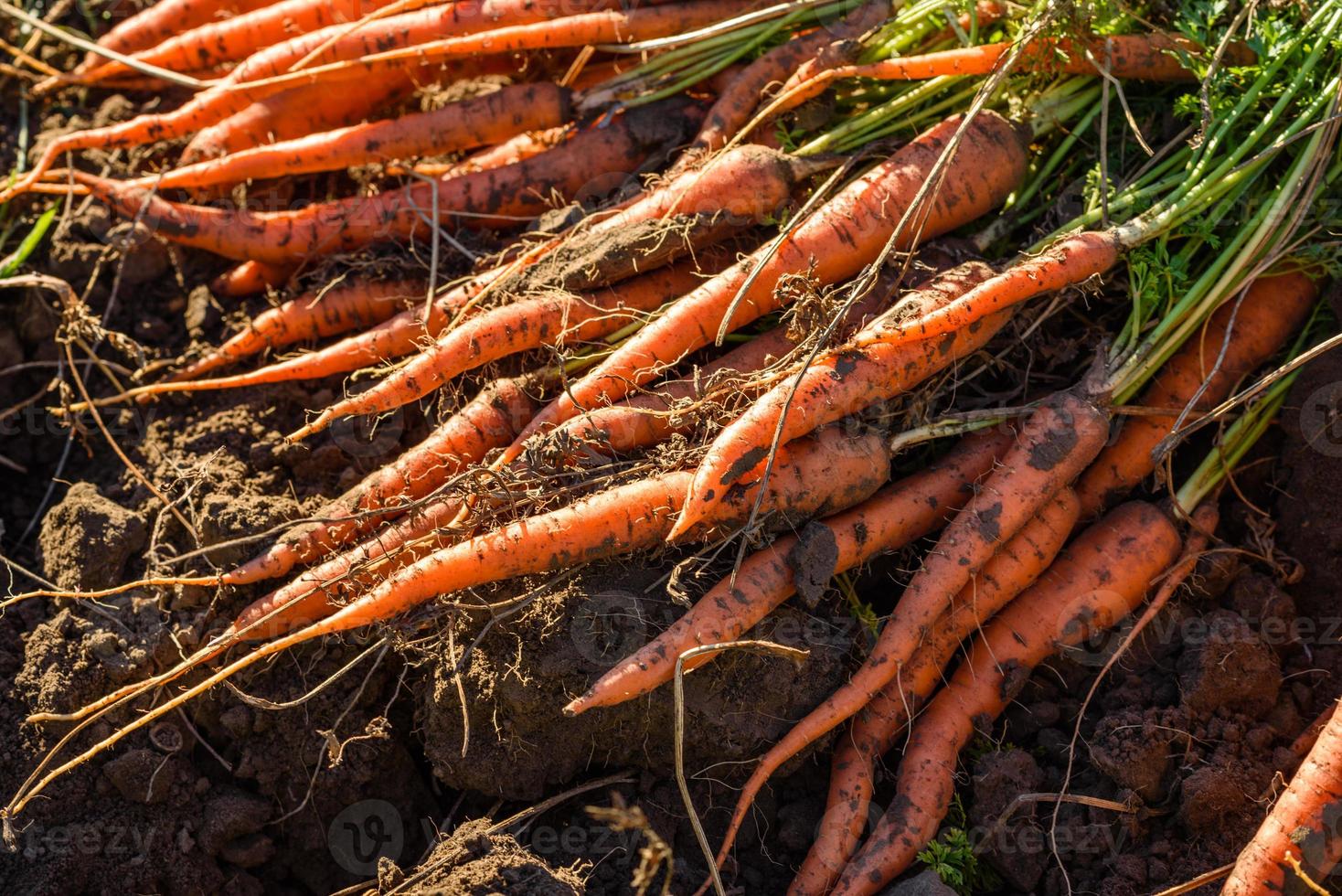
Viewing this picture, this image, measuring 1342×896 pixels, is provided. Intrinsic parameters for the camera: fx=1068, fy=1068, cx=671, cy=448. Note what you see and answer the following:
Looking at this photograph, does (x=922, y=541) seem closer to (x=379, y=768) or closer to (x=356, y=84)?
(x=379, y=768)

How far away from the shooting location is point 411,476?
9.72 ft

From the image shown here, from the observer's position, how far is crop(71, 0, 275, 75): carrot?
3930mm

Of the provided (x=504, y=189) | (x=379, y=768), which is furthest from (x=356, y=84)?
(x=379, y=768)

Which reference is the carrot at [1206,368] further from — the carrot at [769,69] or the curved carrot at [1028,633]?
the carrot at [769,69]

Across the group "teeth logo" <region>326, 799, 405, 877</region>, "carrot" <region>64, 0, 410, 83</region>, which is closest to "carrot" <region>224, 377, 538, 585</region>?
"teeth logo" <region>326, 799, 405, 877</region>

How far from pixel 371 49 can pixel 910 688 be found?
2.63 metres

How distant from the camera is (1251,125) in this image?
3119 millimetres

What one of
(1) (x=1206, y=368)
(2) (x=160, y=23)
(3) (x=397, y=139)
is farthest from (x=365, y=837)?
(2) (x=160, y=23)

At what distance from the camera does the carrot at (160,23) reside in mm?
3930

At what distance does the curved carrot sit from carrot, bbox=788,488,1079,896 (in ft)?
0.16

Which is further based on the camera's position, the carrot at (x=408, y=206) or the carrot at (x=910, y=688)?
the carrot at (x=408, y=206)

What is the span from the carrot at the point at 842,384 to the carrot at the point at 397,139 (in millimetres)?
1410

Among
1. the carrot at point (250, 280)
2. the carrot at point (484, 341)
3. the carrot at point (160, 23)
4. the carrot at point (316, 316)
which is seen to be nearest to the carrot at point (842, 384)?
the carrot at point (484, 341)

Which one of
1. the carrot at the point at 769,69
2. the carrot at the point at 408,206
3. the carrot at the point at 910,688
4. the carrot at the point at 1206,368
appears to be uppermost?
the carrot at the point at 769,69
